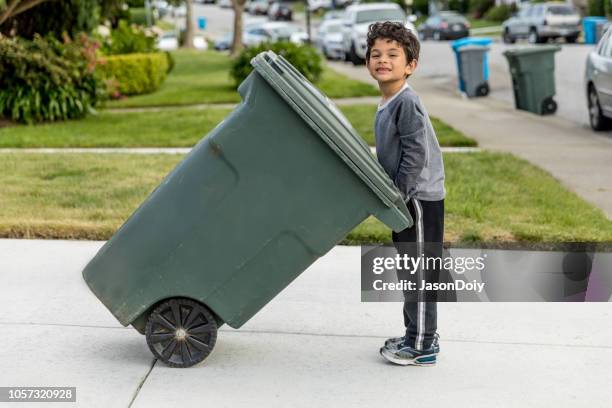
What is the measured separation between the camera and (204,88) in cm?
2038

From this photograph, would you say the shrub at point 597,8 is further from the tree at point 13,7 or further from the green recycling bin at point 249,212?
the green recycling bin at point 249,212

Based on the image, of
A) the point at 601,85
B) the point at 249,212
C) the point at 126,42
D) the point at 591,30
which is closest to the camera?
the point at 249,212

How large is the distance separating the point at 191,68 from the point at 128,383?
23824 millimetres

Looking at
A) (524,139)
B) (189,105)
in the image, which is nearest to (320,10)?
(189,105)

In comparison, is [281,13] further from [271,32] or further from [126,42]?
[126,42]

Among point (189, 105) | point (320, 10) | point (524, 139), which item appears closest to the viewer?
point (524, 139)

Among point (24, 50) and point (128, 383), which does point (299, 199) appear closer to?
point (128, 383)

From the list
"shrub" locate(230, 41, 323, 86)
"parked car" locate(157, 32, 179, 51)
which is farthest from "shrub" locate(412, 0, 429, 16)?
"shrub" locate(230, 41, 323, 86)

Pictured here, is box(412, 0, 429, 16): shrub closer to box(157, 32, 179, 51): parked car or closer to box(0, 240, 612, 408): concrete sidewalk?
box(157, 32, 179, 51): parked car

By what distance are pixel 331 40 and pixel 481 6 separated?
32582 mm

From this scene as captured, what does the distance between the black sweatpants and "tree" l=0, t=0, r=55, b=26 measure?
→ 10.3 metres

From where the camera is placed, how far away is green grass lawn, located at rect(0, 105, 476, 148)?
11.5m

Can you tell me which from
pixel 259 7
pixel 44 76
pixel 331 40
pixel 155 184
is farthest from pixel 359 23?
pixel 259 7

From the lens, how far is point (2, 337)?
15.3 ft
